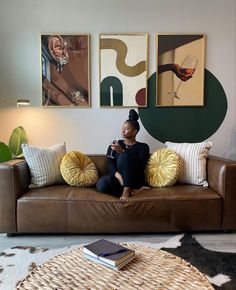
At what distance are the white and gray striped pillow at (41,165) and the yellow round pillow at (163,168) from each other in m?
0.90

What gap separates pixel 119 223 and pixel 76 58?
1.94 meters

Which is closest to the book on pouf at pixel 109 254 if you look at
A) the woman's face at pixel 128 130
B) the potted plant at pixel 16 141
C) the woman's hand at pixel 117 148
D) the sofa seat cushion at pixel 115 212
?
the sofa seat cushion at pixel 115 212

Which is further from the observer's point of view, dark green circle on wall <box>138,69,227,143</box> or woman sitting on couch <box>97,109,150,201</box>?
dark green circle on wall <box>138,69,227,143</box>

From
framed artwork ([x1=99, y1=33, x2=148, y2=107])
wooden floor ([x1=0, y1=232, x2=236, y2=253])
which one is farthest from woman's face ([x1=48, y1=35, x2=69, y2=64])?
wooden floor ([x1=0, y1=232, x2=236, y2=253])

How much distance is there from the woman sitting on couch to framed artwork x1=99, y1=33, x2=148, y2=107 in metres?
0.40

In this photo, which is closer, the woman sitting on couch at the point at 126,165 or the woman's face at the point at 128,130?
the woman sitting on couch at the point at 126,165

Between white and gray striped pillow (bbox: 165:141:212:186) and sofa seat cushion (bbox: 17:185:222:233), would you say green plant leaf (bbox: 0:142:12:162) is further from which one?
white and gray striped pillow (bbox: 165:141:212:186)

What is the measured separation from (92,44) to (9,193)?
1.90m

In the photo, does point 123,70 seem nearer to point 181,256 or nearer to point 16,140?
point 16,140

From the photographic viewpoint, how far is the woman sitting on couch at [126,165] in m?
2.43

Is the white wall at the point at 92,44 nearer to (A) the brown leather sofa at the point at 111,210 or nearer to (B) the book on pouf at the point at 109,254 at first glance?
(A) the brown leather sofa at the point at 111,210

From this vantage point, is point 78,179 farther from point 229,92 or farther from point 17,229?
point 229,92

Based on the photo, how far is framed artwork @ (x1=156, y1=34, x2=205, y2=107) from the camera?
3.13 metres

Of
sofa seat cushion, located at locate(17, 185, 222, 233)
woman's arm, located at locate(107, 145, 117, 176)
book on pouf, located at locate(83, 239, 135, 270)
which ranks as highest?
woman's arm, located at locate(107, 145, 117, 176)
